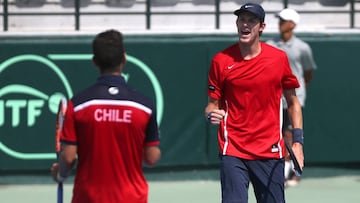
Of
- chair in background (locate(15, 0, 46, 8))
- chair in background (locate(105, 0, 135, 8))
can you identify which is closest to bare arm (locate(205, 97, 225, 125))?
chair in background (locate(105, 0, 135, 8))

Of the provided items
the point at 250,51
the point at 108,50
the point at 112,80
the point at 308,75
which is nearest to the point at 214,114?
the point at 250,51

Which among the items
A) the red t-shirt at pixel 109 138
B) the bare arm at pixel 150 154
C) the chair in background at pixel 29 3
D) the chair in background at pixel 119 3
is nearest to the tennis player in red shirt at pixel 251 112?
the bare arm at pixel 150 154

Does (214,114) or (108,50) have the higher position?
(108,50)

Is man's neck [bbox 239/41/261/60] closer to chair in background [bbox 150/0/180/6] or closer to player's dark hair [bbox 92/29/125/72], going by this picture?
player's dark hair [bbox 92/29/125/72]

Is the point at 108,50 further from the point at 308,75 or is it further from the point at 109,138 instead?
the point at 308,75

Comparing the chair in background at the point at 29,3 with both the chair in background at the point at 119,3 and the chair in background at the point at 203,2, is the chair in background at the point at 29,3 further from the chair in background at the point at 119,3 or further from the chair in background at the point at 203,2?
the chair in background at the point at 203,2

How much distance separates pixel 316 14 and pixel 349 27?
2.05ft

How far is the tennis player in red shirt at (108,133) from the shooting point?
5.55 metres

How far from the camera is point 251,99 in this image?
7.48m

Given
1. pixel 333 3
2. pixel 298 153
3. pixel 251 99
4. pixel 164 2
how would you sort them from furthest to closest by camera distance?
pixel 333 3 < pixel 164 2 < pixel 251 99 < pixel 298 153

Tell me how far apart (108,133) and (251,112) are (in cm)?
216

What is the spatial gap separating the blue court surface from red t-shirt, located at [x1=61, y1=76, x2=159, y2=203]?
16.7ft

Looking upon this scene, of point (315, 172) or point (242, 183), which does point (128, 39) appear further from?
→ point (242, 183)

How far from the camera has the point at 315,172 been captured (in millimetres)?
11992
